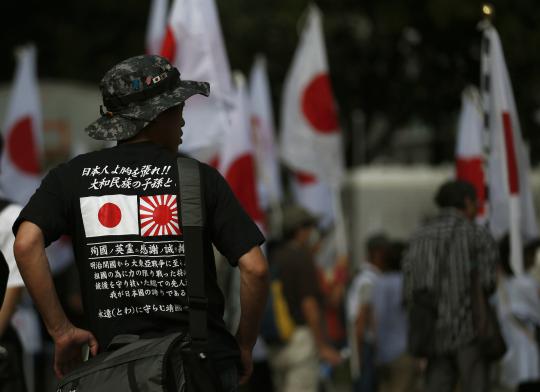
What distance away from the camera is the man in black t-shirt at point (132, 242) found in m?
4.58

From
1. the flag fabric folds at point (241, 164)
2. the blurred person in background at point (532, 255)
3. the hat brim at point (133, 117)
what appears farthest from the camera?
the flag fabric folds at point (241, 164)

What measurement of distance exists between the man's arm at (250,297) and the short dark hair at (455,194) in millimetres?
3740

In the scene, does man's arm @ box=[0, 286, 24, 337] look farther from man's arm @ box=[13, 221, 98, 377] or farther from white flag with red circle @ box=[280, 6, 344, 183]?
white flag with red circle @ box=[280, 6, 344, 183]

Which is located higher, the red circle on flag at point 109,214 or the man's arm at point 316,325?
the red circle on flag at point 109,214

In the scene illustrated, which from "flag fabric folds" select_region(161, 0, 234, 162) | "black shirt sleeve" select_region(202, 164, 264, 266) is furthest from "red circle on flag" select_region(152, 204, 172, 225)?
"flag fabric folds" select_region(161, 0, 234, 162)

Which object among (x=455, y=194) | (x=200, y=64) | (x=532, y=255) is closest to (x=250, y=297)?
(x=455, y=194)

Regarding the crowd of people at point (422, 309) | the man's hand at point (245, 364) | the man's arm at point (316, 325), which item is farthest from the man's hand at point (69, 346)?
the man's arm at point (316, 325)

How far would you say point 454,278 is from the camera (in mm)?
8156

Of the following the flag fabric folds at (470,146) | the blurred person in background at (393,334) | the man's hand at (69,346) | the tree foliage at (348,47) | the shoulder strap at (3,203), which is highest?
the tree foliage at (348,47)

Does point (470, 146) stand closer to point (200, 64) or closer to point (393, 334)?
point (393, 334)

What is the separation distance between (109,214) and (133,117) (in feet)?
1.20

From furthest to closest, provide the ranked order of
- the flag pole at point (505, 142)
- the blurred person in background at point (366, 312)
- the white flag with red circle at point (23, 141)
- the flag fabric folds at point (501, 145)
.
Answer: the white flag with red circle at point (23, 141) → the blurred person in background at point (366, 312) → the flag fabric folds at point (501, 145) → the flag pole at point (505, 142)

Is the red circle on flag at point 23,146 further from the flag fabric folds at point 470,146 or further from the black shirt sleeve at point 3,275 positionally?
the black shirt sleeve at point 3,275

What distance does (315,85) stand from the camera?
570 inches
